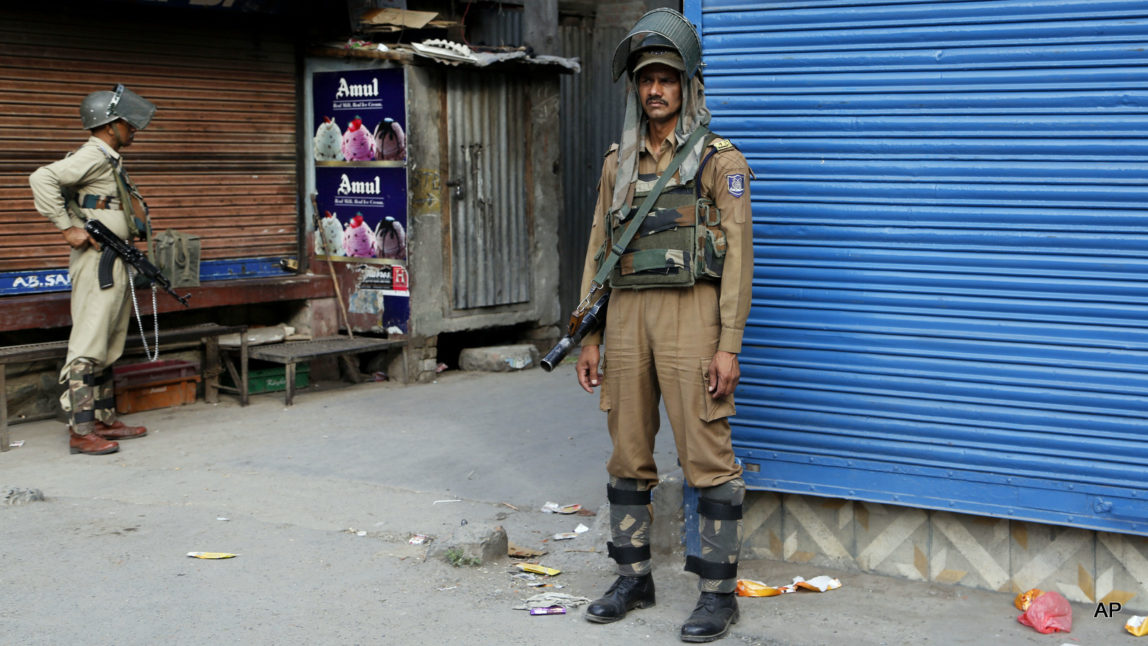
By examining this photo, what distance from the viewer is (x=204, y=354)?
9.22 m

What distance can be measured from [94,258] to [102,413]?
0.97 metres

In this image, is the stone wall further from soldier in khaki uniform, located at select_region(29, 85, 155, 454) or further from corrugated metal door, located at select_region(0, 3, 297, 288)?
corrugated metal door, located at select_region(0, 3, 297, 288)

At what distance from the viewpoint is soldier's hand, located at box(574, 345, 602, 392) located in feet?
15.3

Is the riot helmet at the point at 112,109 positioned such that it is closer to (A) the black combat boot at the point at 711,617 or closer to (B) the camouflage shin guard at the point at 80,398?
(B) the camouflage shin guard at the point at 80,398

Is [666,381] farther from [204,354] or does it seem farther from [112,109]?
[204,354]

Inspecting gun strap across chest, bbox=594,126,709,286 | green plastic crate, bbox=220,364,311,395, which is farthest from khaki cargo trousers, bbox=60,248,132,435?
gun strap across chest, bbox=594,126,709,286

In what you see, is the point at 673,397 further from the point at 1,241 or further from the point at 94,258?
the point at 1,241

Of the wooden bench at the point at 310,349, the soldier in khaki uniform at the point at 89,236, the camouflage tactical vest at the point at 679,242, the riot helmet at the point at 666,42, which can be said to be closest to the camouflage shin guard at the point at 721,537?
the camouflage tactical vest at the point at 679,242

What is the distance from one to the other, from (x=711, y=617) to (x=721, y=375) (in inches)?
34.1

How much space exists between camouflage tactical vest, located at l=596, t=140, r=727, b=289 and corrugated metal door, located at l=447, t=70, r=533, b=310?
561 centimetres

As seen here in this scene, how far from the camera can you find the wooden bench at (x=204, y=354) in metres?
7.36

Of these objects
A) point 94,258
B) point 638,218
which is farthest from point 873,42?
point 94,258

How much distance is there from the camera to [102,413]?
24.9 ft

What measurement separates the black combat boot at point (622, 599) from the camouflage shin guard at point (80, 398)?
4.04m
